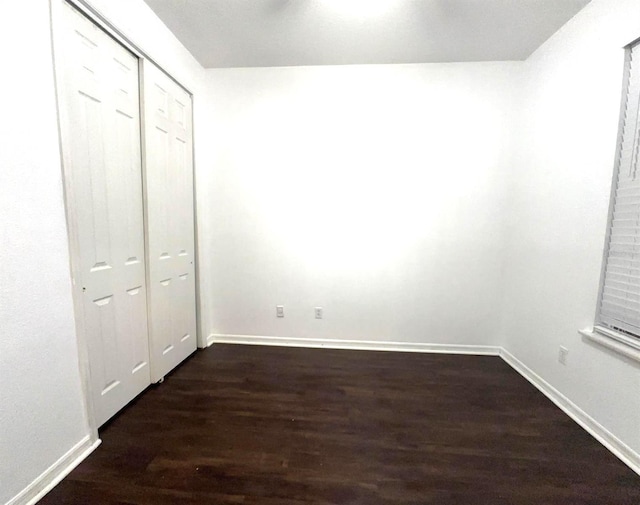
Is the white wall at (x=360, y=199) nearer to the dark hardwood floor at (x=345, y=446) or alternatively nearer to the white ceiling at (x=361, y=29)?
the white ceiling at (x=361, y=29)

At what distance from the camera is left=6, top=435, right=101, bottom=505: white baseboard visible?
114cm

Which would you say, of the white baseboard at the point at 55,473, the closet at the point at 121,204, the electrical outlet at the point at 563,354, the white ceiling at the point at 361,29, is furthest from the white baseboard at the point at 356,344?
the white ceiling at the point at 361,29

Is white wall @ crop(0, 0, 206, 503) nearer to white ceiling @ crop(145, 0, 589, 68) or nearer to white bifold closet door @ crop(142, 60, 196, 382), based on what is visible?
white bifold closet door @ crop(142, 60, 196, 382)

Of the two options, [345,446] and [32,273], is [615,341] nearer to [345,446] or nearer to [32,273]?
[345,446]

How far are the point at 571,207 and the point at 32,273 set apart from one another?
3165mm

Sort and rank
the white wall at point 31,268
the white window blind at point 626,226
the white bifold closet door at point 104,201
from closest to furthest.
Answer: the white wall at point 31,268
the white bifold closet door at point 104,201
the white window blind at point 626,226

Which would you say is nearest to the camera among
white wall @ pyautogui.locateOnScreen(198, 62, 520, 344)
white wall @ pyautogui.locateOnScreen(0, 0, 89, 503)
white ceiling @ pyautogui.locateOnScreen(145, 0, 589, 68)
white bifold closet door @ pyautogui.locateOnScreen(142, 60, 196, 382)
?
white wall @ pyautogui.locateOnScreen(0, 0, 89, 503)

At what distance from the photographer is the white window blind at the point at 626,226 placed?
146 centimetres

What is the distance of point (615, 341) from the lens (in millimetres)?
1524

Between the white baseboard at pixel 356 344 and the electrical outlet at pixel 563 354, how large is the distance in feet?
2.37

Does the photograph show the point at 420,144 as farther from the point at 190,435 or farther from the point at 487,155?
the point at 190,435

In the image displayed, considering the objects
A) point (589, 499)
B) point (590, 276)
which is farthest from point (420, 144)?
point (589, 499)

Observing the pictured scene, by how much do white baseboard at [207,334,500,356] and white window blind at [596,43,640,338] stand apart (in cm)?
115

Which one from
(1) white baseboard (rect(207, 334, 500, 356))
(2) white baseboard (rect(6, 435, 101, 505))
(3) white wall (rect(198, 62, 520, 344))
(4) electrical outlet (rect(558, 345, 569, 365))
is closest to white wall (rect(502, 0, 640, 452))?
(4) electrical outlet (rect(558, 345, 569, 365))
